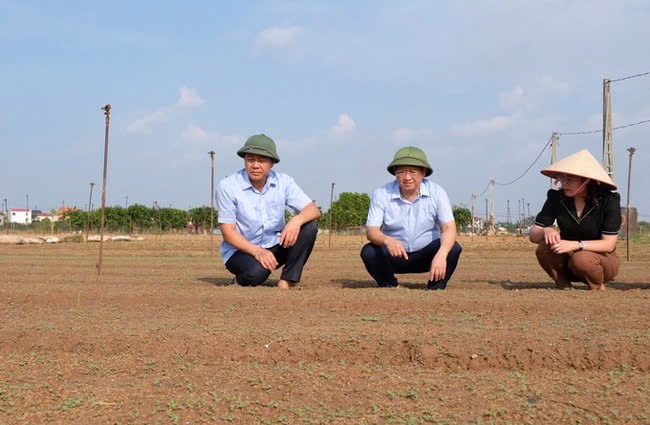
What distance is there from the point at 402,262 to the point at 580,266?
4.27 feet

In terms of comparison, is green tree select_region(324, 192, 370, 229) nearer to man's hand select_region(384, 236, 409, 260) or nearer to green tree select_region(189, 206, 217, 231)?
green tree select_region(189, 206, 217, 231)

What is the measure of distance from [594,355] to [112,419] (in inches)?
75.5

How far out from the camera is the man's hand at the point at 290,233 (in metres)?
4.99

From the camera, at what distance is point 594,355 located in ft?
9.24

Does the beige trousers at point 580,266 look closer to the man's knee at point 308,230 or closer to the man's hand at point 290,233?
the man's knee at point 308,230

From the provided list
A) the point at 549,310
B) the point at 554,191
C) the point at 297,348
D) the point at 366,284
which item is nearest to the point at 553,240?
the point at 554,191

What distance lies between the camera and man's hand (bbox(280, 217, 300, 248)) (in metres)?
4.99

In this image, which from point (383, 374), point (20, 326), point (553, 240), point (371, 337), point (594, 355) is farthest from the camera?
point (553, 240)

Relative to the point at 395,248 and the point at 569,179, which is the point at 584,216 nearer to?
the point at 569,179

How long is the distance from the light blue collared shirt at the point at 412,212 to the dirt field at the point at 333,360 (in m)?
0.97

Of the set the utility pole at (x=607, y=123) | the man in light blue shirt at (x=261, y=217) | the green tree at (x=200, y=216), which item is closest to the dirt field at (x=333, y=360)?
the man in light blue shirt at (x=261, y=217)

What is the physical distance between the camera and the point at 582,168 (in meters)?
4.78

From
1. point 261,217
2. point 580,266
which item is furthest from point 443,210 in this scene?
point 261,217

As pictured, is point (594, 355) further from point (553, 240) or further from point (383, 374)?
point (553, 240)
